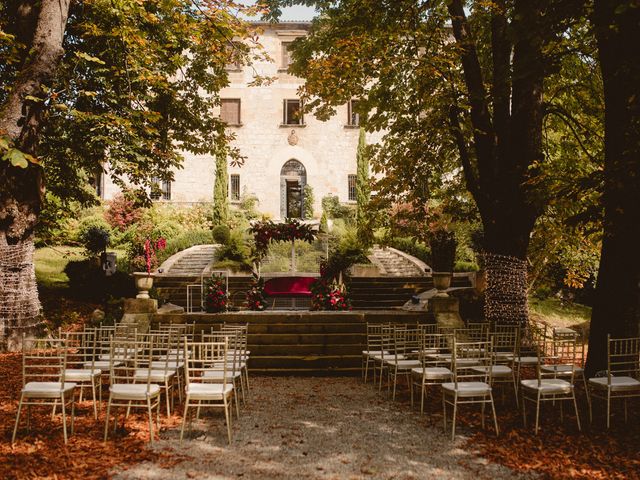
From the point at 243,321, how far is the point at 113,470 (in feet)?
23.5

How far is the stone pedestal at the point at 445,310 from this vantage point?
1241 cm

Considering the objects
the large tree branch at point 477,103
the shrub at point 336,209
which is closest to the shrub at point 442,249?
the large tree branch at point 477,103

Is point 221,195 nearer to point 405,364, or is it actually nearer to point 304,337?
point 304,337

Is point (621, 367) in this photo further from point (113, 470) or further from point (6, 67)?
point (6, 67)

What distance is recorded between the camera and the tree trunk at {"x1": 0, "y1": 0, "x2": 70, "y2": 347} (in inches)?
427

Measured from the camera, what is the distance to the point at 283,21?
3161cm

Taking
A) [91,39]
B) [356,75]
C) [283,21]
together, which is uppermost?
[283,21]

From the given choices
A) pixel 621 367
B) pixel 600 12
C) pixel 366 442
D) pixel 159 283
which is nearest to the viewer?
pixel 366 442

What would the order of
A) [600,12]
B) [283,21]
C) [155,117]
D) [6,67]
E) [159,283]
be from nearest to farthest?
[600,12]
[155,117]
[6,67]
[159,283]
[283,21]

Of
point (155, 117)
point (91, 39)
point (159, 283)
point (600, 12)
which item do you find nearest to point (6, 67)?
point (91, 39)

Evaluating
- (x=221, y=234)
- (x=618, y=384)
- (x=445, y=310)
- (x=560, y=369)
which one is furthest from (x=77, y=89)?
(x=618, y=384)

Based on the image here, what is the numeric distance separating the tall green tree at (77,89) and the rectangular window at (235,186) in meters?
16.2

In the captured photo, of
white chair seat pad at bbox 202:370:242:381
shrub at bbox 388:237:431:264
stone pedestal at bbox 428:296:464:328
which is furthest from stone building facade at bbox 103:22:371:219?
white chair seat pad at bbox 202:370:242:381

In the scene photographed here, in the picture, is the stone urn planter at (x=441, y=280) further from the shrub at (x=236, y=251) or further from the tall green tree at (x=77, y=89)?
the shrub at (x=236, y=251)
